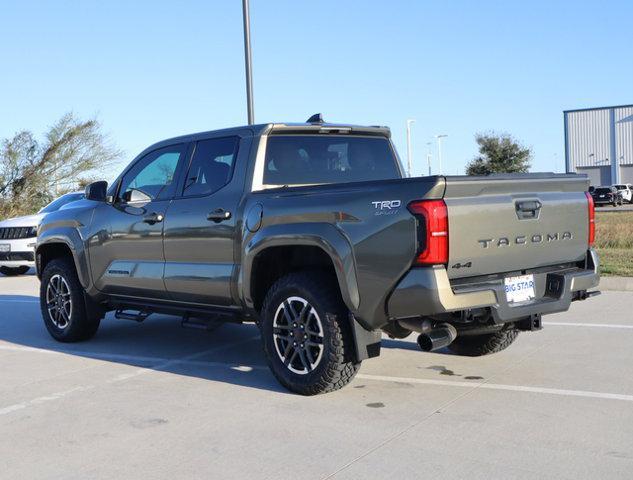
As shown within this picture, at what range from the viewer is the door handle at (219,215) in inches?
241

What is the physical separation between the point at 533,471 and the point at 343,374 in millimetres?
1742

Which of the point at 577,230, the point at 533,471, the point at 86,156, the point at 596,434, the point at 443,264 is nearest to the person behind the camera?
the point at 533,471

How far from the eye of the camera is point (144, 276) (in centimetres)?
701

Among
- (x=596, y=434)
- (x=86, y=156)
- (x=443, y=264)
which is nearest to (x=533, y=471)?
(x=596, y=434)

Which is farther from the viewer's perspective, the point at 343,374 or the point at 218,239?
the point at 218,239

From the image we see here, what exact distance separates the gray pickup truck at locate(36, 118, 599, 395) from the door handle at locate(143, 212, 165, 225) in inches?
0.6

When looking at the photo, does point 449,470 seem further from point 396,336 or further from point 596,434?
point 396,336

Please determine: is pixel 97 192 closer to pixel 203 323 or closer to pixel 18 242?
pixel 203 323

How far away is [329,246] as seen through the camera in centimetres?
526

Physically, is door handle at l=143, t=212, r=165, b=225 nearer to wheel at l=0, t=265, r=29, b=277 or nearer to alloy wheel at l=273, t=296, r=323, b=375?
alloy wheel at l=273, t=296, r=323, b=375

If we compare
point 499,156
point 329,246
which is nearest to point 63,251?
point 329,246

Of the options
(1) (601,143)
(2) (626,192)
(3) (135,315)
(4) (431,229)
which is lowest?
(3) (135,315)

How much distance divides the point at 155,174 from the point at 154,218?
54 centimetres

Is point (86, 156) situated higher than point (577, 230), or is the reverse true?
point (86, 156)
